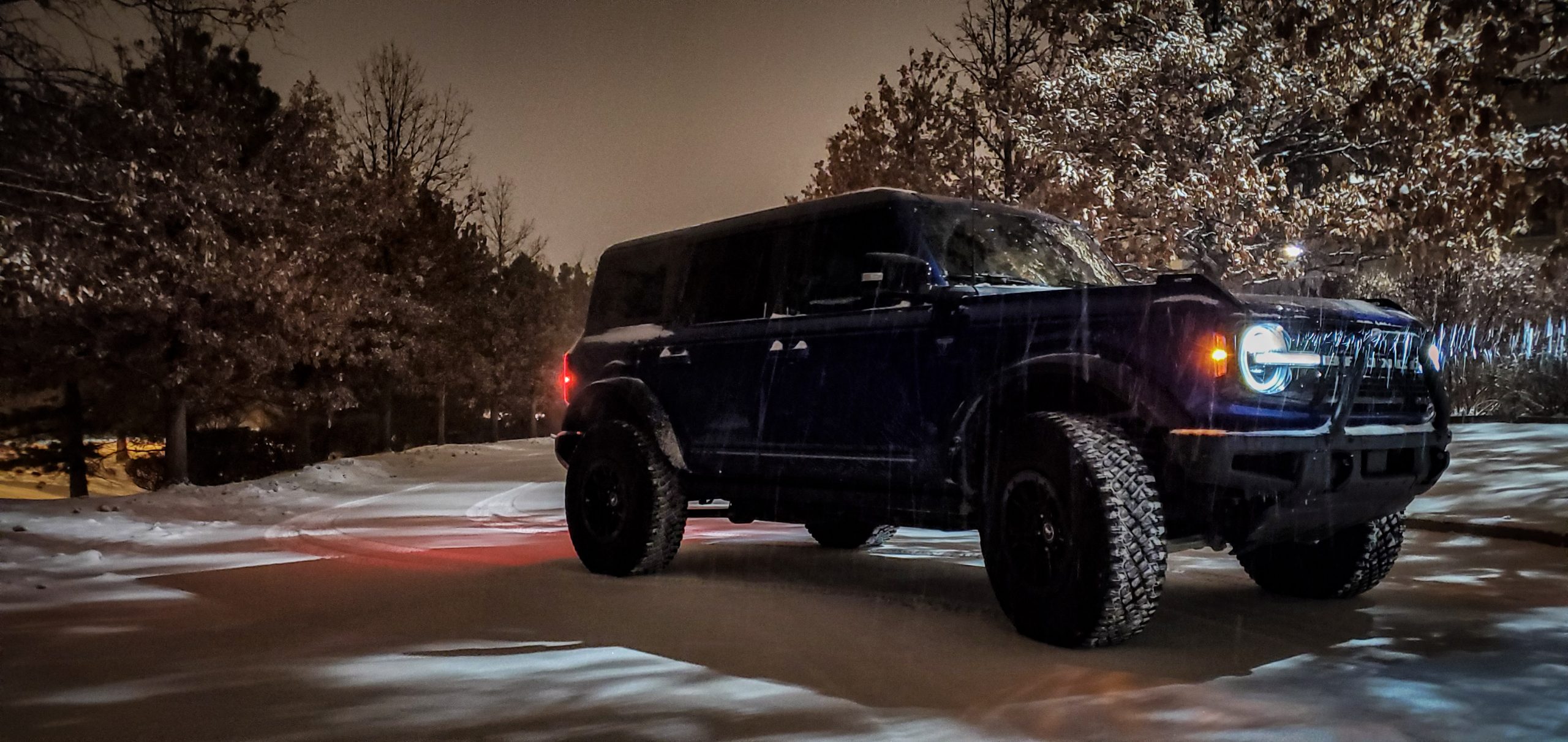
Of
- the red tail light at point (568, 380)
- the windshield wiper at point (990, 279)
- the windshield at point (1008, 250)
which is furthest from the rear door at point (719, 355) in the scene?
the windshield wiper at point (990, 279)

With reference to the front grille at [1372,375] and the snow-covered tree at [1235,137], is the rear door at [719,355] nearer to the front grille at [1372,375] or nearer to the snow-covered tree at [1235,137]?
the front grille at [1372,375]

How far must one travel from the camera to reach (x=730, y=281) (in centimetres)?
809

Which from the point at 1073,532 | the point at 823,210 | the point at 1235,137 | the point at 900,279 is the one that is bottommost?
the point at 1073,532

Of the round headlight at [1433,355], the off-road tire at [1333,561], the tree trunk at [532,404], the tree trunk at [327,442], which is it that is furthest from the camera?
the tree trunk at [532,404]

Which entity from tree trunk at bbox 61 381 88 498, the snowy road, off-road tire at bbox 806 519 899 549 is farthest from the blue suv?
tree trunk at bbox 61 381 88 498

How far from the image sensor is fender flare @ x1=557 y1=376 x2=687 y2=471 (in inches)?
323

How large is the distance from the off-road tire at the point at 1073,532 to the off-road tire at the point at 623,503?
2.81 metres

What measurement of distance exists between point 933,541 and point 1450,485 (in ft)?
19.0

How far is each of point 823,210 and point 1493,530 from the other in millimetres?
6779

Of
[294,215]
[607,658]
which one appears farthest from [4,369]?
[607,658]

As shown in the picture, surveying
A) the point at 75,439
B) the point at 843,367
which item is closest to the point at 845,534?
the point at 843,367

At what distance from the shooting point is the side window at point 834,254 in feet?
23.0

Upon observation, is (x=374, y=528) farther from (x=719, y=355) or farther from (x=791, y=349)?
(x=791, y=349)

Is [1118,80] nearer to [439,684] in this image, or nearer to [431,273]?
[439,684]
